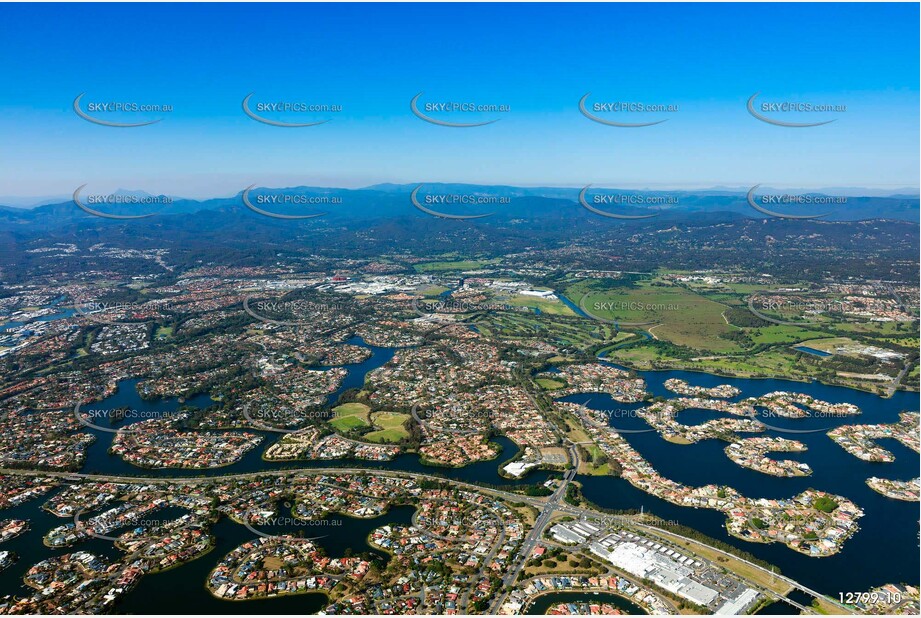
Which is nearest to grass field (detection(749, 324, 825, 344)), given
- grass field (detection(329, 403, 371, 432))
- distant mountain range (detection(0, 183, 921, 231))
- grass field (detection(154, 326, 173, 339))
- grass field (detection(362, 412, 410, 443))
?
grass field (detection(362, 412, 410, 443))

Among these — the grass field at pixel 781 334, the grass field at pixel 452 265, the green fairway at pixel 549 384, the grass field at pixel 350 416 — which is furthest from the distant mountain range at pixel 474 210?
the grass field at pixel 350 416

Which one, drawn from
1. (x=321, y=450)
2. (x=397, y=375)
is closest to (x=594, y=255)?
(x=397, y=375)

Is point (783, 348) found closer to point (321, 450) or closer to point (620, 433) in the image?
point (620, 433)

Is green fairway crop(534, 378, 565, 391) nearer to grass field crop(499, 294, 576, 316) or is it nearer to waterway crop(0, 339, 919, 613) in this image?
waterway crop(0, 339, 919, 613)

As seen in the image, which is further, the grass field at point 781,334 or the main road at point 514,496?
the grass field at point 781,334

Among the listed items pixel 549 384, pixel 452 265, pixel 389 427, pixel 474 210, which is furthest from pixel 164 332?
pixel 474 210

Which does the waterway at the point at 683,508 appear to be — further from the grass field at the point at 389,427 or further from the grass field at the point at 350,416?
the grass field at the point at 389,427
